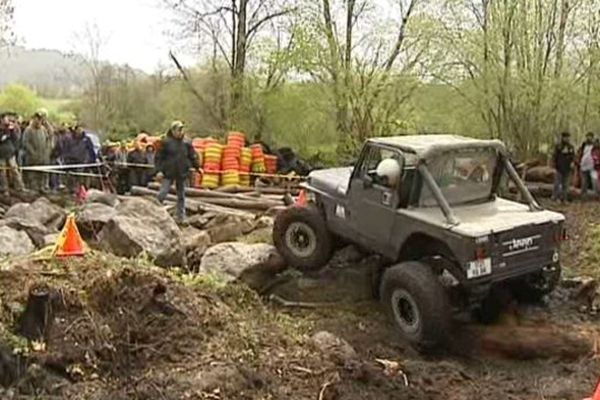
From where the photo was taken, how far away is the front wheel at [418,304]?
320 inches

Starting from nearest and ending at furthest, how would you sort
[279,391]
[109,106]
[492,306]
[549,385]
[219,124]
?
[279,391] → [549,385] → [492,306] → [219,124] → [109,106]

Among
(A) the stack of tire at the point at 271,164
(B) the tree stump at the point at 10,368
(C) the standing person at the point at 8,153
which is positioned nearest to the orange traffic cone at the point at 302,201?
(B) the tree stump at the point at 10,368

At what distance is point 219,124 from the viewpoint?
2666 cm

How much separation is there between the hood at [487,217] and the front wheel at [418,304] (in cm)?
54

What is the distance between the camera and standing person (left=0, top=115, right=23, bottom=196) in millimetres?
15359

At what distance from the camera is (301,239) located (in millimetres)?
10156

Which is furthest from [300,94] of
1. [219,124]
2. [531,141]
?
[531,141]

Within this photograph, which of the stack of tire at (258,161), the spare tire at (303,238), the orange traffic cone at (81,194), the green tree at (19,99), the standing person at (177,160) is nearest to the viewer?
the spare tire at (303,238)

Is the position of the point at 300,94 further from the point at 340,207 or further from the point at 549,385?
the point at 549,385

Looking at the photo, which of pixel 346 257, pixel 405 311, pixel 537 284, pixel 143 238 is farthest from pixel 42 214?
pixel 537 284

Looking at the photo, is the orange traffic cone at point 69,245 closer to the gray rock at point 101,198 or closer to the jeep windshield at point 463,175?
the jeep windshield at point 463,175

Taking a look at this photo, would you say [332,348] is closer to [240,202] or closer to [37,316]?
[37,316]

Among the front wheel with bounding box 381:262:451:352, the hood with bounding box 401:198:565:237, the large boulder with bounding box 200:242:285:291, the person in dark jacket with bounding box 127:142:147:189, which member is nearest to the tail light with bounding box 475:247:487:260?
the hood with bounding box 401:198:565:237

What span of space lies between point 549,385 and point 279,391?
2696 millimetres
